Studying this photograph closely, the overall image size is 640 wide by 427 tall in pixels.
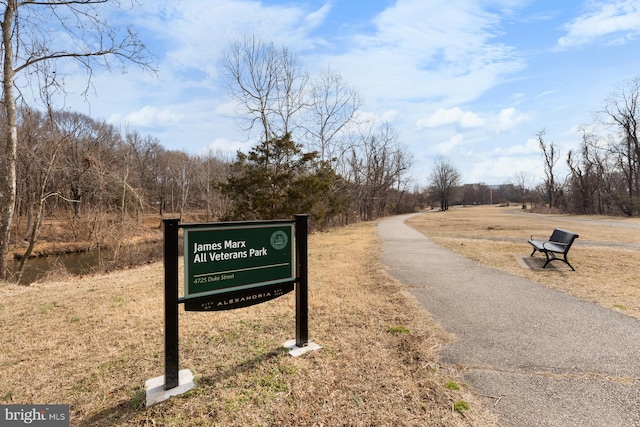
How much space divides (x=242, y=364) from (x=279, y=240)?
1.23 meters

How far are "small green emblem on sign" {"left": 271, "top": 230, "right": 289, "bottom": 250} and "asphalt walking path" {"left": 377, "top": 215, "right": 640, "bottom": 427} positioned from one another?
76.8 inches

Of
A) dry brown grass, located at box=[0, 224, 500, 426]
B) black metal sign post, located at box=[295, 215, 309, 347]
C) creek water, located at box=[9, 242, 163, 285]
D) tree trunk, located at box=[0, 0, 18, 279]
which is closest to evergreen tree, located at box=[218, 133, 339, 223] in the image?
creek water, located at box=[9, 242, 163, 285]

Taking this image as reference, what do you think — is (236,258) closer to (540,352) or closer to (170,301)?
(170,301)

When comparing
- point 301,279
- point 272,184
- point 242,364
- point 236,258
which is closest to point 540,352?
point 301,279

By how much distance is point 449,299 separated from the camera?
Result: 4902 mm

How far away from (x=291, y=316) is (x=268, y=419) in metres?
2.10

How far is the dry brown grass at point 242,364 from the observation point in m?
2.22

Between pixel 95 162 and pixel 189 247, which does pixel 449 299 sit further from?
pixel 95 162

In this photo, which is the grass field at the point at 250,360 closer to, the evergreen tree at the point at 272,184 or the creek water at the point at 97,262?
the creek water at the point at 97,262

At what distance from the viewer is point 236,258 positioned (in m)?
2.76

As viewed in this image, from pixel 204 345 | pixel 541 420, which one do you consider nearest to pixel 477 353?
pixel 541 420

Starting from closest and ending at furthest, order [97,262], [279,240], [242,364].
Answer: [242,364] → [279,240] → [97,262]

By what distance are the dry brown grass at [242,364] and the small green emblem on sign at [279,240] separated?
1.11 metres

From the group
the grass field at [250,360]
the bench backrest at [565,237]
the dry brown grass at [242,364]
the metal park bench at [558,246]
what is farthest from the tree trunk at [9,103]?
the bench backrest at [565,237]
